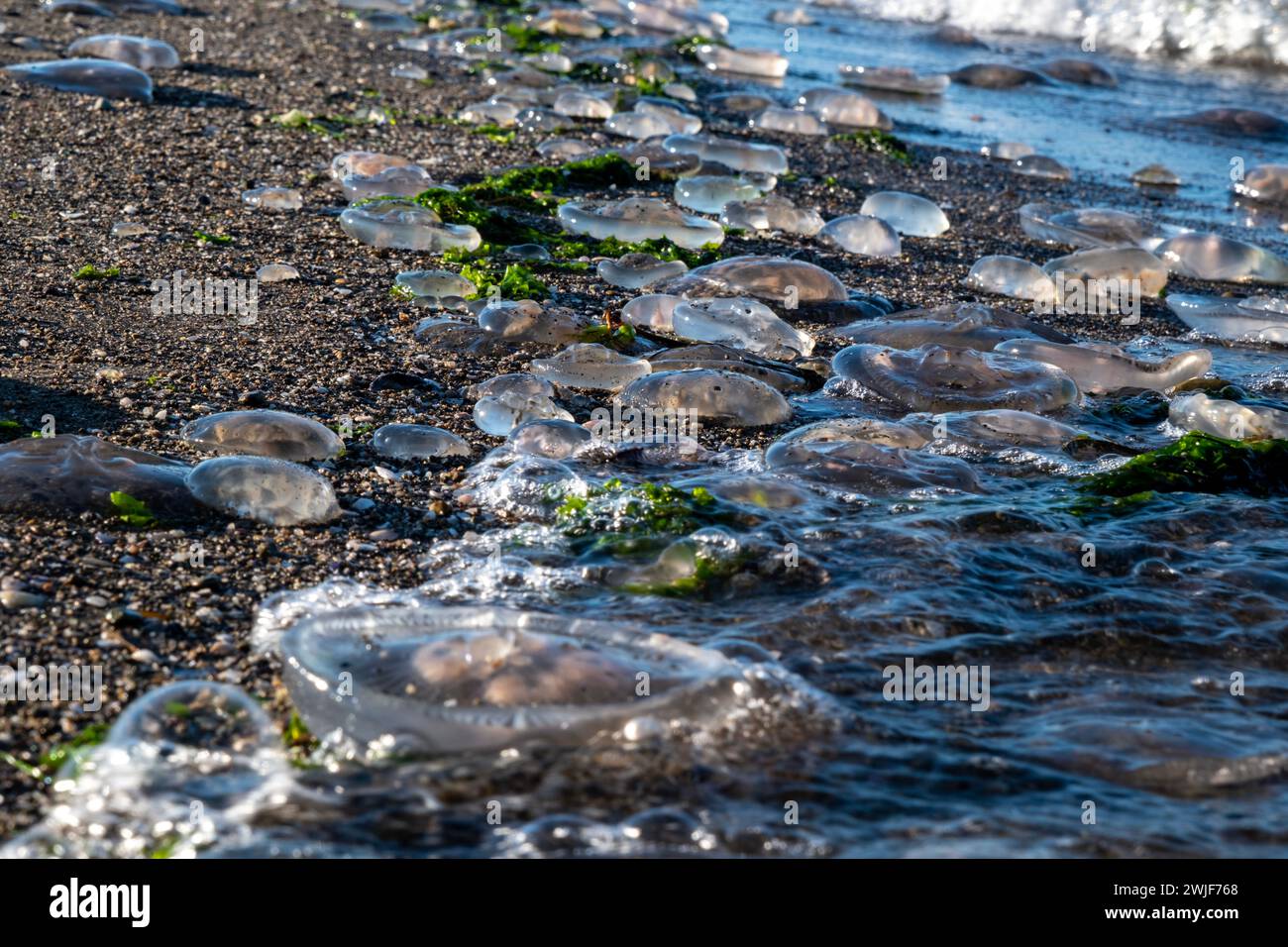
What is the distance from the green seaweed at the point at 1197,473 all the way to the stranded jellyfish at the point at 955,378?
0.47 metres

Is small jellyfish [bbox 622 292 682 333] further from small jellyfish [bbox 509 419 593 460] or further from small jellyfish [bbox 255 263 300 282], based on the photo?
small jellyfish [bbox 255 263 300 282]

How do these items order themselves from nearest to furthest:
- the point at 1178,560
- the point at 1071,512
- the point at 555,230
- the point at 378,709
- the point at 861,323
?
the point at 378,709 < the point at 1178,560 < the point at 1071,512 < the point at 861,323 < the point at 555,230

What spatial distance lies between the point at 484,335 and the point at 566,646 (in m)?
1.94

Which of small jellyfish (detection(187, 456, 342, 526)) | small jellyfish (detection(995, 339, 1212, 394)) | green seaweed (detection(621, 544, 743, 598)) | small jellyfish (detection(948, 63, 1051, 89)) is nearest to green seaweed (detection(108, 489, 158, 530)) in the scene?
small jellyfish (detection(187, 456, 342, 526))

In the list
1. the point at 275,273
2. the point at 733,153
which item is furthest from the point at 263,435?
the point at 733,153

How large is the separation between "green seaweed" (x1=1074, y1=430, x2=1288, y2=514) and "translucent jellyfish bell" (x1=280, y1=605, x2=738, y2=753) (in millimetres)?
1436

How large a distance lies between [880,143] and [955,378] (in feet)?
11.9

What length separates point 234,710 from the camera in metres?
2.33

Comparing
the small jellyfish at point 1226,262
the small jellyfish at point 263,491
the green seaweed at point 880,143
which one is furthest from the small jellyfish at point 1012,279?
the small jellyfish at point 263,491

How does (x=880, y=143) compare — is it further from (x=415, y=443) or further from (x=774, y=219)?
(x=415, y=443)

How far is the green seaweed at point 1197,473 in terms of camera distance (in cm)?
349

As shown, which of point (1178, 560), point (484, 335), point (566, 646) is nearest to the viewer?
point (566, 646)
